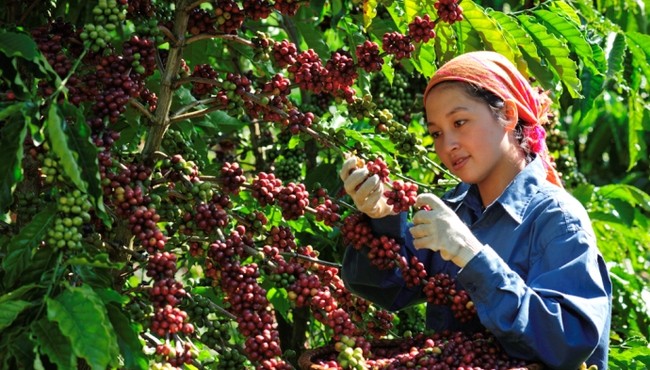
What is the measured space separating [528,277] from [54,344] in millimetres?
1090

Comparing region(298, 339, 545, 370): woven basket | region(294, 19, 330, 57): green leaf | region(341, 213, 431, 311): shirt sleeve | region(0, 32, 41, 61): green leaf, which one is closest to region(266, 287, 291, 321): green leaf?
region(341, 213, 431, 311): shirt sleeve

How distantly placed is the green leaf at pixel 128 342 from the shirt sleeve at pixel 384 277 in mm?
693

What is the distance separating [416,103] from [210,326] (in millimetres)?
2029

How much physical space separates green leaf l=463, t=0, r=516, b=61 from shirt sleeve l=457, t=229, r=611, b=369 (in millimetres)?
712

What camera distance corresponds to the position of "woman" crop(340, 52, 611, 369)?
2219 millimetres

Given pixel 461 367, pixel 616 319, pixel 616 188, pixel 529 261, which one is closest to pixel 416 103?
pixel 616 188

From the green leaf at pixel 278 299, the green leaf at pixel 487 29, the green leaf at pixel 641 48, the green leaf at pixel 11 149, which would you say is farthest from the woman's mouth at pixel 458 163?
the green leaf at pixel 641 48

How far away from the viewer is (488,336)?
234cm

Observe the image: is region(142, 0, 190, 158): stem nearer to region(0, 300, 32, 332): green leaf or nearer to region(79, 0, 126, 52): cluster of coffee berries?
region(79, 0, 126, 52): cluster of coffee berries

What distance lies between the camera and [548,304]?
7.27 feet

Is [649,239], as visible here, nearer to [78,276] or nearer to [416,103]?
[416,103]

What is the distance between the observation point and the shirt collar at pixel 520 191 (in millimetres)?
2502

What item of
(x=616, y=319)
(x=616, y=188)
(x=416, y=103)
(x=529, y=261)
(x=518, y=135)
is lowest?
(x=616, y=319)

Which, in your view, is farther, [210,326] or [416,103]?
[416,103]
